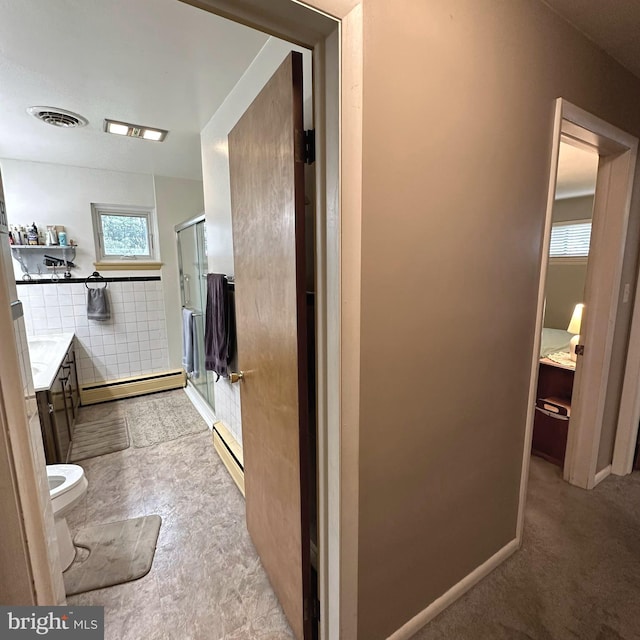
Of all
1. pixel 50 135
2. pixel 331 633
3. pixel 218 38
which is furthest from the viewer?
pixel 50 135

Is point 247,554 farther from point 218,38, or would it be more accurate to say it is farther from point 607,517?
point 218,38

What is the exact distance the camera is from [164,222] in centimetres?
371

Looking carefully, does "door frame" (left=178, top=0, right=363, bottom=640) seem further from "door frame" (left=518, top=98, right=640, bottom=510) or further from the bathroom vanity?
the bathroom vanity

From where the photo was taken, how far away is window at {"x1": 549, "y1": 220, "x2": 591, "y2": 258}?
433cm

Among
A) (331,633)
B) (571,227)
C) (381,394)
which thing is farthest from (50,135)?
(571,227)

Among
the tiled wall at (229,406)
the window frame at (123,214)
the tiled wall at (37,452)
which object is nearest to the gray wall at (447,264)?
Result: the tiled wall at (37,452)

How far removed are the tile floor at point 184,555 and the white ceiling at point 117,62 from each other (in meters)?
2.41

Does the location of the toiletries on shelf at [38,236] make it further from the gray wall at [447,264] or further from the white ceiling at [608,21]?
the white ceiling at [608,21]

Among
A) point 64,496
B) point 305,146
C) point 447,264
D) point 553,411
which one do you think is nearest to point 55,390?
point 64,496

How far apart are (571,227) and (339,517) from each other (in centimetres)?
518

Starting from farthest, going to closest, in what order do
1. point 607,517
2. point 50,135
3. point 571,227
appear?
point 571,227 → point 50,135 → point 607,517

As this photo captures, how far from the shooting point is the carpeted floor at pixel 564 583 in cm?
128

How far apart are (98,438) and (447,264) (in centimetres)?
313

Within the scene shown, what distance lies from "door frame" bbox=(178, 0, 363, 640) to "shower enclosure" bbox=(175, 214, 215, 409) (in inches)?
84.0
